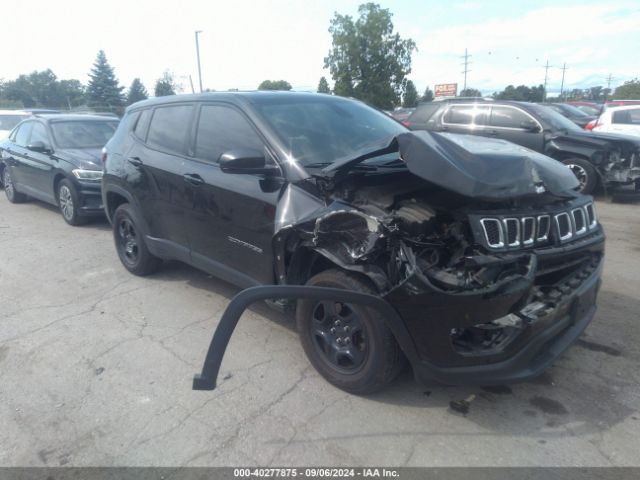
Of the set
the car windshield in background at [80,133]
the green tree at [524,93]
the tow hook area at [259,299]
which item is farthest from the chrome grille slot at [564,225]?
the green tree at [524,93]

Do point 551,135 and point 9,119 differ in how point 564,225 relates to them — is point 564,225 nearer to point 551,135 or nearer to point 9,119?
point 551,135

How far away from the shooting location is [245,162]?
329cm

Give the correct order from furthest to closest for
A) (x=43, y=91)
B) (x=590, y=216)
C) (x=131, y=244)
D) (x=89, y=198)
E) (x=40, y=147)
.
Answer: (x=43, y=91)
(x=40, y=147)
(x=89, y=198)
(x=131, y=244)
(x=590, y=216)

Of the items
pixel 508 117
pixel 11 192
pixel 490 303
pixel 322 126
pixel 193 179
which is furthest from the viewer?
pixel 11 192

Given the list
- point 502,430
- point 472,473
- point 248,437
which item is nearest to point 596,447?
point 502,430

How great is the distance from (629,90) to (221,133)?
60.9m

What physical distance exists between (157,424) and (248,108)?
2357 millimetres

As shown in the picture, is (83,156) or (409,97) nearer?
(83,156)

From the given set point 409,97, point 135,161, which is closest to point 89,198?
point 135,161

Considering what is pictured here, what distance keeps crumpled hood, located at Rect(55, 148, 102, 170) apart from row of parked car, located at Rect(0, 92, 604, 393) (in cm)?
359

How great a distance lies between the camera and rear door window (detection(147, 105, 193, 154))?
4.44 metres

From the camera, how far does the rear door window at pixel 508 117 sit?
9451 millimetres

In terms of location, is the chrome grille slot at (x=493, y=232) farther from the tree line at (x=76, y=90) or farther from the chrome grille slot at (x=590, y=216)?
the tree line at (x=76, y=90)

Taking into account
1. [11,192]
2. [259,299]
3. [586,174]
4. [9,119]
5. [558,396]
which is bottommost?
[558,396]
